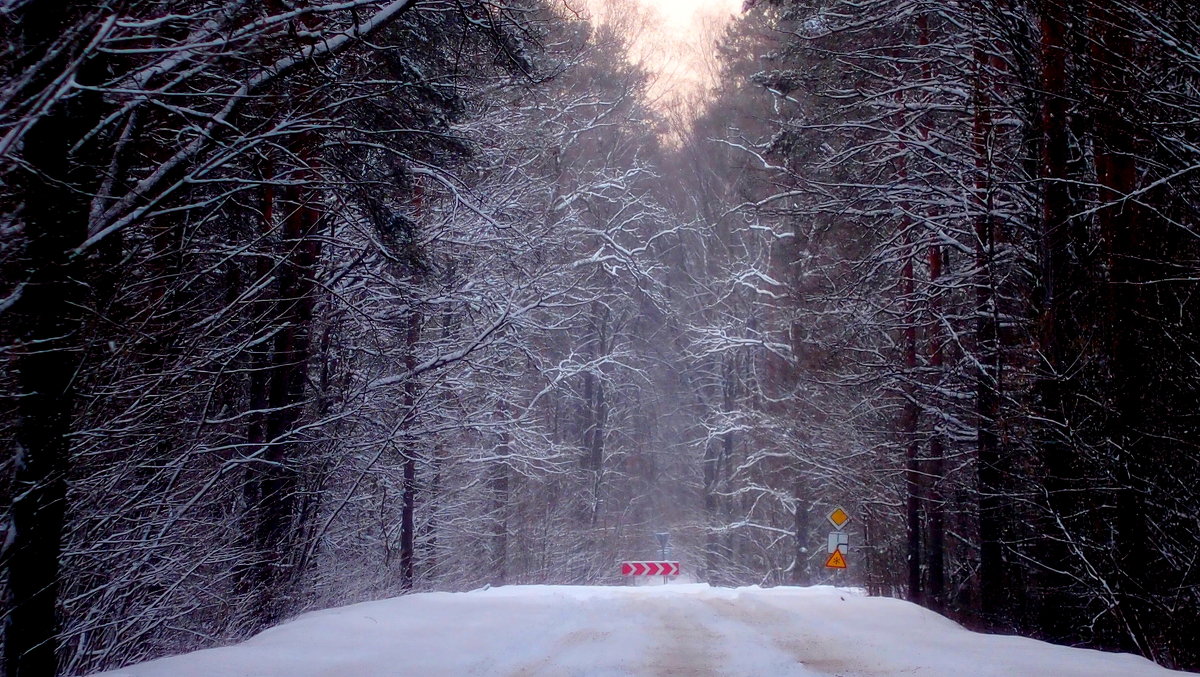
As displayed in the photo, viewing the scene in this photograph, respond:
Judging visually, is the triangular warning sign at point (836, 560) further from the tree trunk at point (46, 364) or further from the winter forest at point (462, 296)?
the tree trunk at point (46, 364)

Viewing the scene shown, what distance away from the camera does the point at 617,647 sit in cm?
916

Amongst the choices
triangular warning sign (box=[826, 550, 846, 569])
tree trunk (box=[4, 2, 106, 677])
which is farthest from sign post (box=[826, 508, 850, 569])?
tree trunk (box=[4, 2, 106, 677])

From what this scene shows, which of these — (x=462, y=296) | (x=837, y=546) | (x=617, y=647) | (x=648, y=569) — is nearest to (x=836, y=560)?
(x=837, y=546)

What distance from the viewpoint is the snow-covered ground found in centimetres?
722

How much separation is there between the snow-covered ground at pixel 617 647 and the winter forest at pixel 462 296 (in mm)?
1263

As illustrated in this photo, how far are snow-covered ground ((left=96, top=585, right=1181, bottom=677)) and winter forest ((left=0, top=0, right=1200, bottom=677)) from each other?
49.7 inches

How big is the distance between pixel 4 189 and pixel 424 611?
7.13m

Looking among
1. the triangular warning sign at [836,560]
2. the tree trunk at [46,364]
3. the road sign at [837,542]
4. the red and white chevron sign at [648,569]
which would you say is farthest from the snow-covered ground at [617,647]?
the red and white chevron sign at [648,569]

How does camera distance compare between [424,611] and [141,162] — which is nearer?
[141,162]

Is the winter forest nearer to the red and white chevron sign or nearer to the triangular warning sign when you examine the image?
the triangular warning sign

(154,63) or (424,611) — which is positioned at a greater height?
(154,63)

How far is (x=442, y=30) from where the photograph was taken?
995 cm

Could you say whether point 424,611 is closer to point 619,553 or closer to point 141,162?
point 141,162

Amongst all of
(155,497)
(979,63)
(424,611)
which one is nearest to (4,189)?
(155,497)
